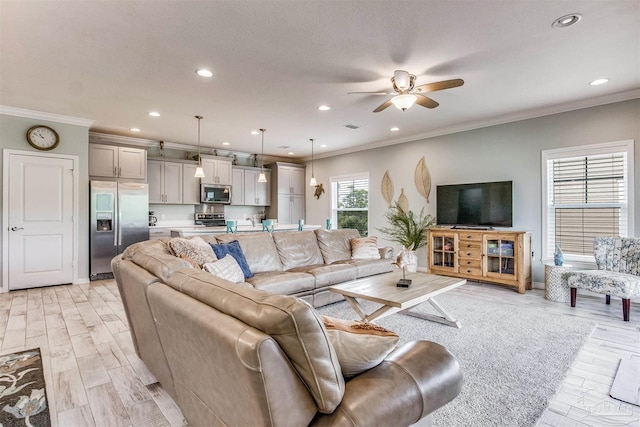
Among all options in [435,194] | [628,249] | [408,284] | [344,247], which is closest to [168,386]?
[408,284]

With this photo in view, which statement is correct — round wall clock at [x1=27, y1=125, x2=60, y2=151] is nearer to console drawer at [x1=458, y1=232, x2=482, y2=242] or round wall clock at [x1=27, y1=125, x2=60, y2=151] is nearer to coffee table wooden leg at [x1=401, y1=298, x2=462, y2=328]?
coffee table wooden leg at [x1=401, y1=298, x2=462, y2=328]

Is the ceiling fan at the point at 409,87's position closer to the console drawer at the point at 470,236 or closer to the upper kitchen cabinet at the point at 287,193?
the console drawer at the point at 470,236

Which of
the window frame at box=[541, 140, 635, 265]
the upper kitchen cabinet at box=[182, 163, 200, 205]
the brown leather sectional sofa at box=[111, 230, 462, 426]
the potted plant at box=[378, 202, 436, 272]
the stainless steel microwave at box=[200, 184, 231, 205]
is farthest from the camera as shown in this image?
the stainless steel microwave at box=[200, 184, 231, 205]

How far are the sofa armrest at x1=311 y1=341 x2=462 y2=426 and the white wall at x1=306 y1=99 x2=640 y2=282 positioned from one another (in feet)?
14.0

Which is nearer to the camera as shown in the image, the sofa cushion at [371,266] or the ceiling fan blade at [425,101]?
the ceiling fan blade at [425,101]

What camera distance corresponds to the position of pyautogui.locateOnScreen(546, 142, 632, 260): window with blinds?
162 inches

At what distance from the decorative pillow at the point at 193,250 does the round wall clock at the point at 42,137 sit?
3372mm

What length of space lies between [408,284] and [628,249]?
279cm

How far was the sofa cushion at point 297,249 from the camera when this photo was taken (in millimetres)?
4066

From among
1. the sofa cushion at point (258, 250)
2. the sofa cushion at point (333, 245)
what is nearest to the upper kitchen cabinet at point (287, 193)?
the sofa cushion at point (333, 245)

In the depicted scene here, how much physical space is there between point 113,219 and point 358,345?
18.5 ft

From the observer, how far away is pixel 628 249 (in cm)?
368

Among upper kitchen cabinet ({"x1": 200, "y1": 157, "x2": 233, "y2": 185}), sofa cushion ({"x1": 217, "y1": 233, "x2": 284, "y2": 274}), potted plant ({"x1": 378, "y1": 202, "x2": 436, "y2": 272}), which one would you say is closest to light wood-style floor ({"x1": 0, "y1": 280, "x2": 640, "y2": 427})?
sofa cushion ({"x1": 217, "y1": 233, "x2": 284, "y2": 274})

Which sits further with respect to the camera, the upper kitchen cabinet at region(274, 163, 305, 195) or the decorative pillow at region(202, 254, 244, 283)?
the upper kitchen cabinet at region(274, 163, 305, 195)
